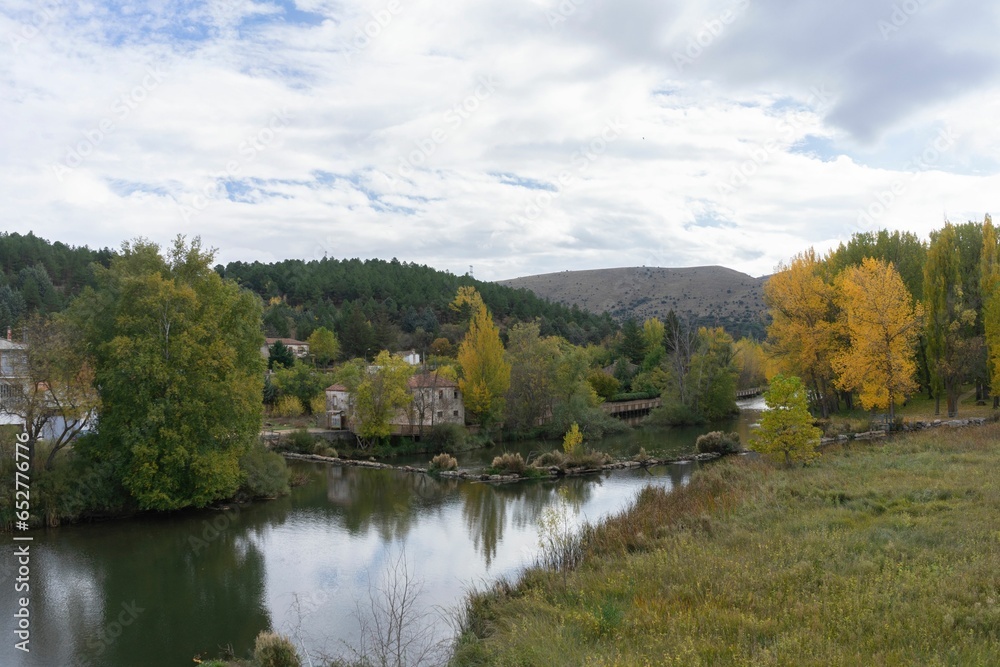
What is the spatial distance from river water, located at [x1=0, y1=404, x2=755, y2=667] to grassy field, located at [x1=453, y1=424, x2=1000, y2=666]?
313 cm

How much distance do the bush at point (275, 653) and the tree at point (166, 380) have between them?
13.4 meters

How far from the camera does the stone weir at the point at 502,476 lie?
1189 inches

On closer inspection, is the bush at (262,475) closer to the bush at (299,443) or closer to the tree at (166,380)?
the tree at (166,380)

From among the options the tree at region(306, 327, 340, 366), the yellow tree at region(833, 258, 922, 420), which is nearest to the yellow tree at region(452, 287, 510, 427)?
the yellow tree at region(833, 258, 922, 420)

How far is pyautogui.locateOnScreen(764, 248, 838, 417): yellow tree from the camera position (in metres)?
36.3

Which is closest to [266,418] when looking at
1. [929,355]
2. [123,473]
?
[123,473]

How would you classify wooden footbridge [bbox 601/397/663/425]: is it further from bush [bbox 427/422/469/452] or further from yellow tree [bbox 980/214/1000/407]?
yellow tree [bbox 980/214/1000/407]

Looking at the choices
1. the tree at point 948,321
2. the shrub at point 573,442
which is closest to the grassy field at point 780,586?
the shrub at point 573,442

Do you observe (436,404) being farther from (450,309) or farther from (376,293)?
(376,293)

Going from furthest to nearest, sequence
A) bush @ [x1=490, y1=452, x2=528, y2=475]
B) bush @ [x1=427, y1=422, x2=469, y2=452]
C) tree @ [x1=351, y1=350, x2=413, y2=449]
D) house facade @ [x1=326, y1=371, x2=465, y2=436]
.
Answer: house facade @ [x1=326, y1=371, x2=465, y2=436], bush @ [x1=427, y1=422, x2=469, y2=452], tree @ [x1=351, y1=350, x2=413, y2=449], bush @ [x1=490, y1=452, x2=528, y2=475]

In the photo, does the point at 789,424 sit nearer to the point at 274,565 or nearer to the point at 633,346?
the point at 274,565

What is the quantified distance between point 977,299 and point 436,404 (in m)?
32.0

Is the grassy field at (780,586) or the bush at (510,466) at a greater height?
the grassy field at (780,586)

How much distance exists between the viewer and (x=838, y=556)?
1108cm
